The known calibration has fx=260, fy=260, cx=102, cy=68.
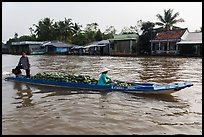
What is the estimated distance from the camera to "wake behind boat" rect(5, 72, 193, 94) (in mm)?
8484

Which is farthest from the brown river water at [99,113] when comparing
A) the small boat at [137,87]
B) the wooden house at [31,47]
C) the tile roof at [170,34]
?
the wooden house at [31,47]

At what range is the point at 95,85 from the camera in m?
9.38

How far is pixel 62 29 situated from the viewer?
58.6 m

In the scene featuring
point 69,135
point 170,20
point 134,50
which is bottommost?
point 69,135

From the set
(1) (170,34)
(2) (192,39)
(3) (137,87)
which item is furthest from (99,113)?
(1) (170,34)

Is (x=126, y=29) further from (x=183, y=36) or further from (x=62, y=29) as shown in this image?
(x=183, y=36)

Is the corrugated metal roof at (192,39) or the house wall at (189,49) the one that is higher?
the corrugated metal roof at (192,39)

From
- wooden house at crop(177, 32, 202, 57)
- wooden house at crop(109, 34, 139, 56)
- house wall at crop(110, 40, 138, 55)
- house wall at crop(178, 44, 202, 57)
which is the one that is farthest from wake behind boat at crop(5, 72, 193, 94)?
house wall at crop(110, 40, 138, 55)

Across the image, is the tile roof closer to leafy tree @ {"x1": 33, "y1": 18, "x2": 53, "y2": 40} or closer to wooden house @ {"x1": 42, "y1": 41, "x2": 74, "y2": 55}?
wooden house @ {"x1": 42, "y1": 41, "x2": 74, "y2": 55}

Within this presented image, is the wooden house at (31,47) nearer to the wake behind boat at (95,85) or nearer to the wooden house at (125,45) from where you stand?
the wooden house at (125,45)

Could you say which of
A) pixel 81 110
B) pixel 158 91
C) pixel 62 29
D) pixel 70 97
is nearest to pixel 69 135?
pixel 81 110

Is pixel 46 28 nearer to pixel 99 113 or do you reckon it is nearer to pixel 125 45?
pixel 125 45

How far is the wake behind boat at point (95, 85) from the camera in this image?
8484mm

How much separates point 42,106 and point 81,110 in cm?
129
